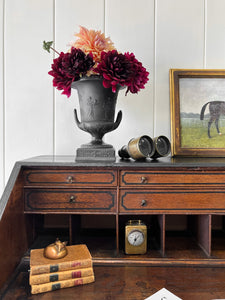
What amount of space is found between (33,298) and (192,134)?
1.08 metres

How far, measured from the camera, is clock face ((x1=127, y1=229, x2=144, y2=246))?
3.41 feet

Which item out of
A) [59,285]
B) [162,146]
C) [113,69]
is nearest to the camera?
[59,285]

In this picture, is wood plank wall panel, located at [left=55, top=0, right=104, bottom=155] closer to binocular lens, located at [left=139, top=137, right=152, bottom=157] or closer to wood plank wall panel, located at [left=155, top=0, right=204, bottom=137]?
wood plank wall panel, located at [left=155, top=0, right=204, bottom=137]

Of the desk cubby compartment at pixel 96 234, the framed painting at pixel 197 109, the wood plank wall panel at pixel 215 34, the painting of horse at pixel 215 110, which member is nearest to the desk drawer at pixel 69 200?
the desk cubby compartment at pixel 96 234

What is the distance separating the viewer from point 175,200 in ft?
3.34

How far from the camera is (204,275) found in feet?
3.07

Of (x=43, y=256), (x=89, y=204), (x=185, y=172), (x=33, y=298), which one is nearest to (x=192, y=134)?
(x=185, y=172)

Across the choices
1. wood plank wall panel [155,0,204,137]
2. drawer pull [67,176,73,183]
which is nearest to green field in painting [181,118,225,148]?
wood plank wall panel [155,0,204,137]

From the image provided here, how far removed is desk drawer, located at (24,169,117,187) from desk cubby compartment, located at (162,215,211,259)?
0.32m

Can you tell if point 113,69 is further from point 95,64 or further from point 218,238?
point 218,238

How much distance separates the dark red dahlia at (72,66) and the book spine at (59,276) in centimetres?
76

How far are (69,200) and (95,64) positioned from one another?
60 centimetres

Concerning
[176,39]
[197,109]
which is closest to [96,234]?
[197,109]

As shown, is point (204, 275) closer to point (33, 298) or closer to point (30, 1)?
point (33, 298)
